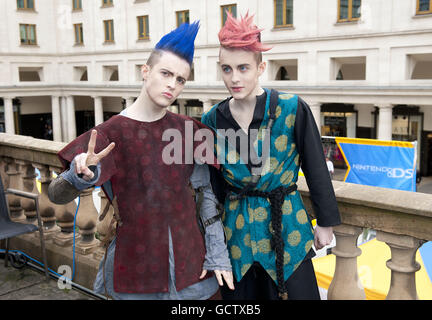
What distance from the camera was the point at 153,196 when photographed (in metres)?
2.45

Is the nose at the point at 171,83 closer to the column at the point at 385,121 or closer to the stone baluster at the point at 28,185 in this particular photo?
the stone baluster at the point at 28,185

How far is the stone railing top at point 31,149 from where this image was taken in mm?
4324

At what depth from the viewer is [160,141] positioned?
97.5 inches

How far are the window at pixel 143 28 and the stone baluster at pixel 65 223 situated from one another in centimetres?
2901

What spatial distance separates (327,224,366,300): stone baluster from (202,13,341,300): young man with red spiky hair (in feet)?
1.43

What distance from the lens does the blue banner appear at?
12.0 m

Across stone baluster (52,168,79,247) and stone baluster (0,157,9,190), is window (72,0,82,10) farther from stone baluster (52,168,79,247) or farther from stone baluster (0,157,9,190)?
stone baluster (52,168,79,247)

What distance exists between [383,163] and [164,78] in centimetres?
1110

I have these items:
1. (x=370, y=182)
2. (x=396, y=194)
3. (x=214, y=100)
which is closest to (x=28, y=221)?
(x=396, y=194)

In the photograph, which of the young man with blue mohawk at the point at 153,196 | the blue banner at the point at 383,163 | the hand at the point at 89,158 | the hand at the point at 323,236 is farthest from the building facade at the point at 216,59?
the hand at the point at 89,158

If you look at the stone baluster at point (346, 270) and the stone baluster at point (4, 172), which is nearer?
the stone baluster at point (346, 270)

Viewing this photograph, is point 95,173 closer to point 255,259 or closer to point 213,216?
point 213,216

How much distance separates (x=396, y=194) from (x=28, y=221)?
395 cm

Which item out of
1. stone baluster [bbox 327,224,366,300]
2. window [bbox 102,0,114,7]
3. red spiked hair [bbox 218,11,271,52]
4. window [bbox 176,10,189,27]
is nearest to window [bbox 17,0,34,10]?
window [bbox 102,0,114,7]
